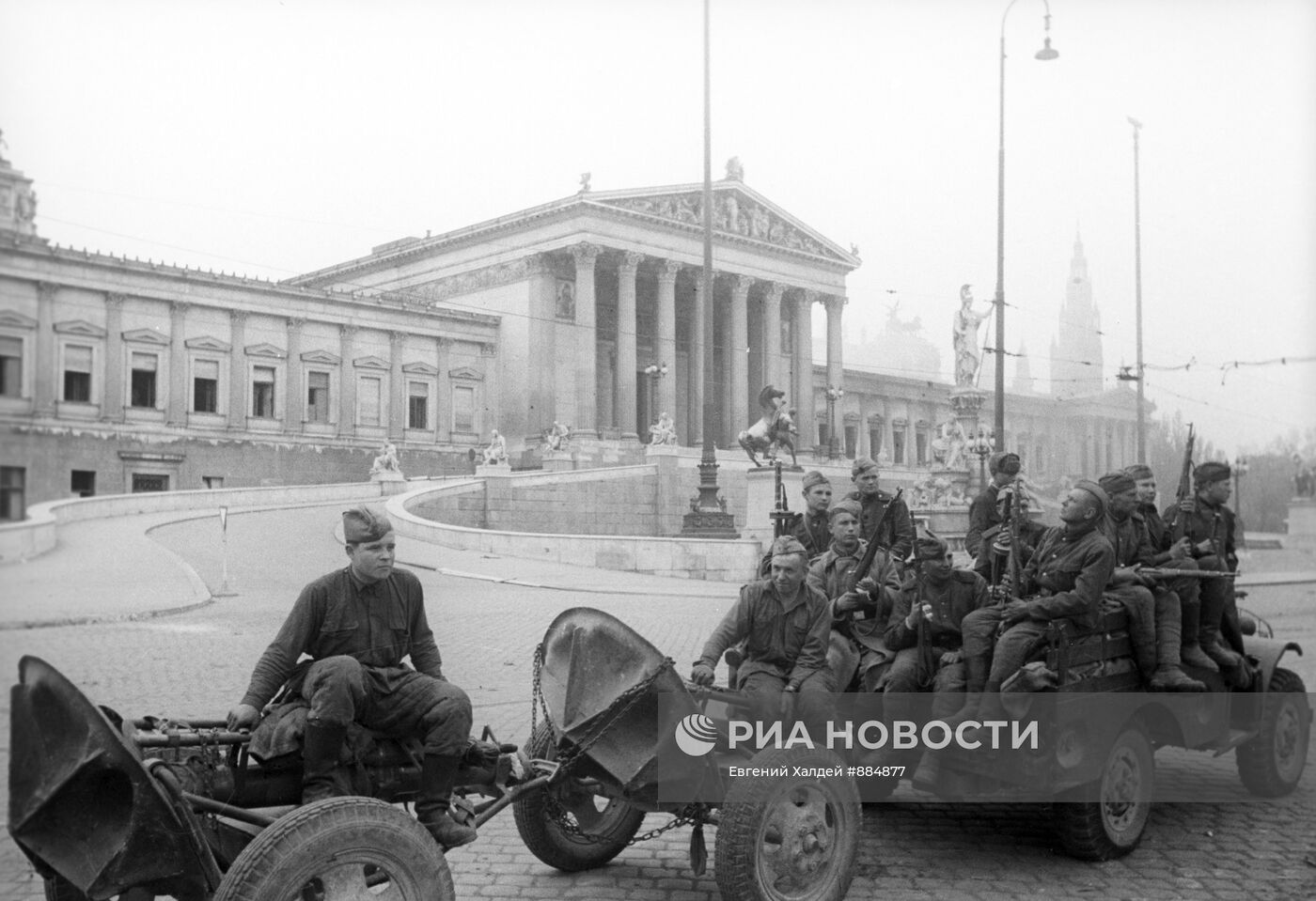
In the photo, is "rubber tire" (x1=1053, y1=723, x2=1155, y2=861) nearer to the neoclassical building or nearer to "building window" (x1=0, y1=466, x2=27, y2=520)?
the neoclassical building

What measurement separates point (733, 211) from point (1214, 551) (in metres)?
4.88

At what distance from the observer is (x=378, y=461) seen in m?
10.8

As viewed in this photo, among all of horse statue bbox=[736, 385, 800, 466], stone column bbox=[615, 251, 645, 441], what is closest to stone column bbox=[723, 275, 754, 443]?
horse statue bbox=[736, 385, 800, 466]

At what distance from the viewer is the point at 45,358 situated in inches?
213

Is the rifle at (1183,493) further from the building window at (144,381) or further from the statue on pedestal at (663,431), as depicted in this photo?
the statue on pedestal at (663,431)

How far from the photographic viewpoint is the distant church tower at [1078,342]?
31.3ft

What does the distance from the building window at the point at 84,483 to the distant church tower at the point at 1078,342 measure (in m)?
7.90

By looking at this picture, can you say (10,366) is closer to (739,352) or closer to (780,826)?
(780,826)

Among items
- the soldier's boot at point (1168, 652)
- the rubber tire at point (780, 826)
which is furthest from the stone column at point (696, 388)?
the rubber tire at point (780, 826)

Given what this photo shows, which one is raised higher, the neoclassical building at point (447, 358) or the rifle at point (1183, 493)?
the neoclassical building at point (447, 358)

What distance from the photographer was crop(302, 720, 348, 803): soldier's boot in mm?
3857

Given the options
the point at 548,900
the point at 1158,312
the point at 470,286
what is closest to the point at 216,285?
the point at 470,286

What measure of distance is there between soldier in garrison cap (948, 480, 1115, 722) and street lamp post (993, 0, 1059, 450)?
3470mm

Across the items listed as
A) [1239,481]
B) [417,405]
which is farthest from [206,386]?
[1239,481]
